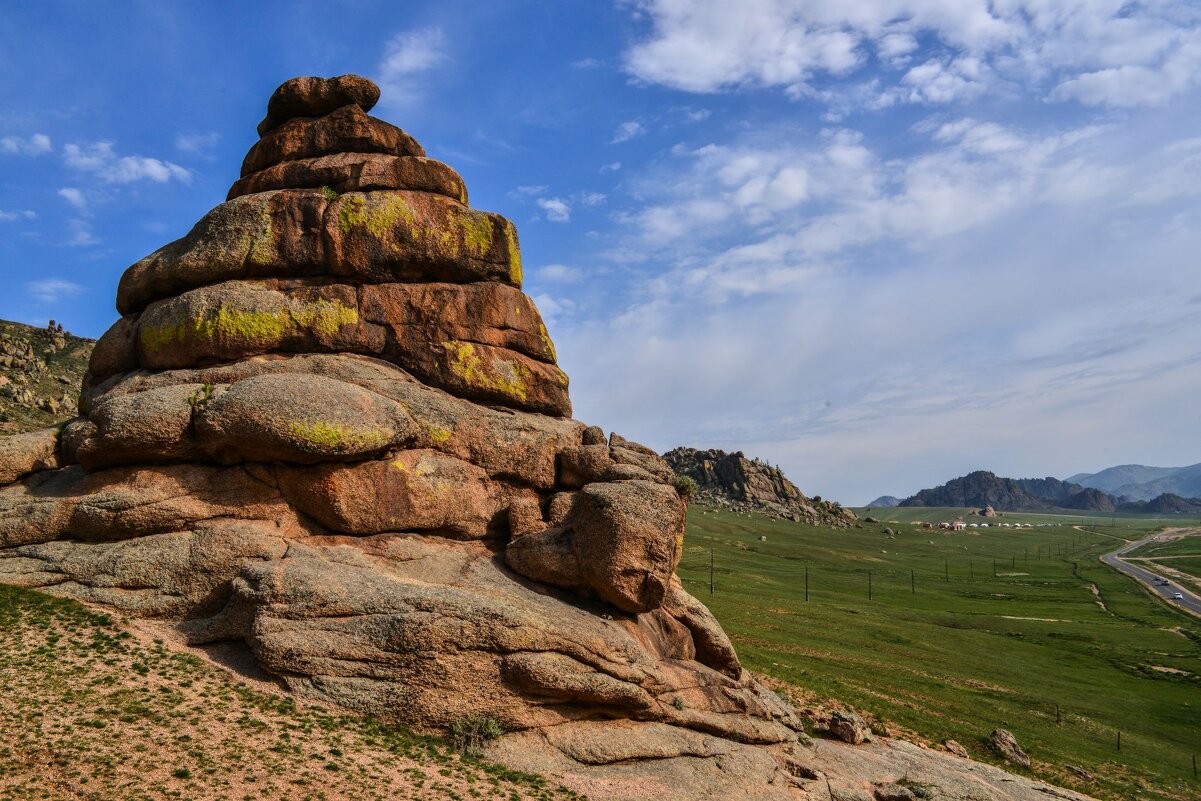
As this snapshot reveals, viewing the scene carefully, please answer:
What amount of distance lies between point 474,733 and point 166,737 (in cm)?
1046

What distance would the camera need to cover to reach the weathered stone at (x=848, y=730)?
41.6 metres

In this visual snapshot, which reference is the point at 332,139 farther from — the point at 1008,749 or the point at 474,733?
the point at 1008,749

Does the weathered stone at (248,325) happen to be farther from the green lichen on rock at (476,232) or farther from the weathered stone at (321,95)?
the weathered stone at (321,95)

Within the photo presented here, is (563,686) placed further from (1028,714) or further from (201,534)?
(1028,714)

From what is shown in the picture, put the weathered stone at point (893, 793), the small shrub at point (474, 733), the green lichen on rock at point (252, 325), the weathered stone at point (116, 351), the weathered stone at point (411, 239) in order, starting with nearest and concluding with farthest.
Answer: the small shrub at point (474, 733) → the weathered stone at point (893, 793) → the green lichen on rock at point (252, 325) → the weathered stone at point (411, 239) → the weathered stone at point (116, 351)

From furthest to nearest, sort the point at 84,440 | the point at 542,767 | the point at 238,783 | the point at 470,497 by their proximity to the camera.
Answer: the point at 470,497 → the point at 84,440 → the point at 542,767 → the point at 238,783

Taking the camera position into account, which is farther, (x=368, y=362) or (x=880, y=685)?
(x=880, y=685)

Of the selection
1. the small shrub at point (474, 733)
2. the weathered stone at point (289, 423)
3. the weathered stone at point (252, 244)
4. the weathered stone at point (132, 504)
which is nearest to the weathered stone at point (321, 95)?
the weathered stone at point (252, 244)

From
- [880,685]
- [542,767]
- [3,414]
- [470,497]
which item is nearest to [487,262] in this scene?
[470,497]

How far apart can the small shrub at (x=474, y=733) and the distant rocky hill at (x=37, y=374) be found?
256 feet

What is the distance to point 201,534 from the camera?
102 feet

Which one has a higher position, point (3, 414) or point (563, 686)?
point (3, 414)

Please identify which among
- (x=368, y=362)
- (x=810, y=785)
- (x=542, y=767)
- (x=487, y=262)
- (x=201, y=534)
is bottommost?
(x=810, y=785)

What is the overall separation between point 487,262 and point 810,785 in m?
33.2
